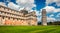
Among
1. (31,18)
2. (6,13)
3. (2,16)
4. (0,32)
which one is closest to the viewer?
(0,32)

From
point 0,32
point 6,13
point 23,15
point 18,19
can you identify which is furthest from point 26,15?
point 0,32

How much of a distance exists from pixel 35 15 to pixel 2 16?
887 inches

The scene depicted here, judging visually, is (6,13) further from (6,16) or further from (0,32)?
(0,32)

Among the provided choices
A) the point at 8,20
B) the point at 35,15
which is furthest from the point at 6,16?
the point at 35,15

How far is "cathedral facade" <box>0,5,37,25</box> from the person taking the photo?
58.9 metres

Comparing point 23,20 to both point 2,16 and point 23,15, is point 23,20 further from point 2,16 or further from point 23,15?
point 2,16

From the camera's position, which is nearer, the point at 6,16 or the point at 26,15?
the point at 6,16

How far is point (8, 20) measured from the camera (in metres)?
60.5

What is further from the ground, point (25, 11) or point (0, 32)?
point (25, 11)

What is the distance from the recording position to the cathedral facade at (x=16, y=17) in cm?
5891

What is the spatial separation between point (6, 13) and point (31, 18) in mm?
16261

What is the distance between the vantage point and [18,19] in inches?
2726

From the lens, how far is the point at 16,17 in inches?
2687

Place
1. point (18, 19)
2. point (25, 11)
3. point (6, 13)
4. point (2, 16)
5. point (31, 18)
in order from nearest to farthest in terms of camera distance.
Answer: point (2, 16)
point (6, 13)
point (18, 19)
point (31, 18)
point (25, 11)
